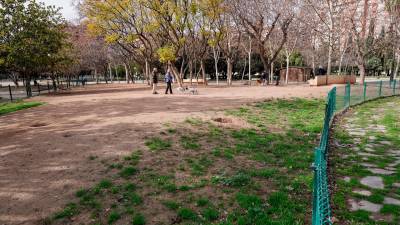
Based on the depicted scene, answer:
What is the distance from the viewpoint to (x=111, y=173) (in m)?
6.33

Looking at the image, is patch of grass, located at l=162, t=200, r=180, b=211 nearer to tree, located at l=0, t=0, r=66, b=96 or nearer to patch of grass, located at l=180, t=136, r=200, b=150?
patch of grass, located at l=180, t=136, r=200, b=150

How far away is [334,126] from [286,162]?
5.03m

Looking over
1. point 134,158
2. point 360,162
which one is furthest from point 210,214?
point 360,162

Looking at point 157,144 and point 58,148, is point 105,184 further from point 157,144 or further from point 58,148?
point 58,148

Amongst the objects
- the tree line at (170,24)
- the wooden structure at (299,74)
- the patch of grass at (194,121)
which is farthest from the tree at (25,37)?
the wooden structure at (299,74)

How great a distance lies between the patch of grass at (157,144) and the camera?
778cm

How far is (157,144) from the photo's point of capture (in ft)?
26.4

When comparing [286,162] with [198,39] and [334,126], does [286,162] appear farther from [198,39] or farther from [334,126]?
[198,39]

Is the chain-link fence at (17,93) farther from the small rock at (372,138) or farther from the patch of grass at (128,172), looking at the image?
the small rock at (372,138)

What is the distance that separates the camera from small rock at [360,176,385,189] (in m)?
5.66

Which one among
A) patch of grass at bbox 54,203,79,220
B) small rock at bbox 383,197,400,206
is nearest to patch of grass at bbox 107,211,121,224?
patch of grass at bbox 54,203,79,220

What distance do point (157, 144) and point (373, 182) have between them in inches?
192

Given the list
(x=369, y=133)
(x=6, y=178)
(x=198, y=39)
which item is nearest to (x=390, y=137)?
(x=369, y=133)

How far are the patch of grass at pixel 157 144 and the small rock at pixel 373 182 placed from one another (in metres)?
4.37
